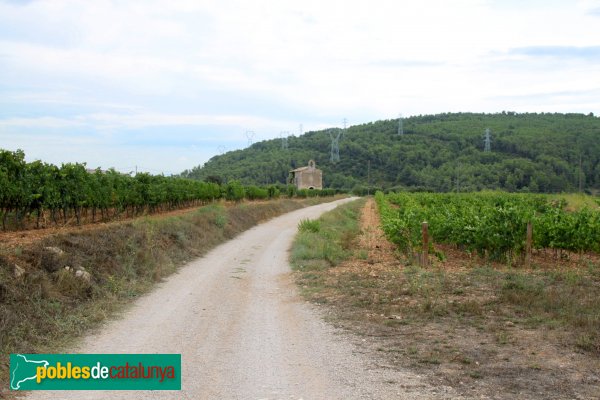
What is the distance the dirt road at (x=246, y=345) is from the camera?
220 inches

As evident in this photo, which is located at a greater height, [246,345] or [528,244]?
[528,244]

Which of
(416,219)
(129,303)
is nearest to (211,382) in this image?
(129,303)

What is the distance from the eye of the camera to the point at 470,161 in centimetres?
9725

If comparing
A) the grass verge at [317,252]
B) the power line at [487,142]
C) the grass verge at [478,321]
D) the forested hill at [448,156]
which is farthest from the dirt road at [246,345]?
the power line at [487,142]

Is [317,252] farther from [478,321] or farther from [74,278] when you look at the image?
[478,321]

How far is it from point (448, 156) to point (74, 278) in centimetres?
10019

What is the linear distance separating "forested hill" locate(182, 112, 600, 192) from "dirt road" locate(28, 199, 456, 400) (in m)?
70.7

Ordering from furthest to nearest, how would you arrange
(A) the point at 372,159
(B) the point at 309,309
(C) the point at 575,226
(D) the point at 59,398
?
(A) the point at 372,159 < (C) the point at 575,226 < (B) the point at 309,309 < (D) the point at 59,398

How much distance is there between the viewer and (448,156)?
340 ft

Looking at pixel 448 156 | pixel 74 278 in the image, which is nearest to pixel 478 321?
pixel 74 278

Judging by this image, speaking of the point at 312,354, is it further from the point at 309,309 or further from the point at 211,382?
the point at 309,309

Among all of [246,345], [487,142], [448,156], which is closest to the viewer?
[246,345]

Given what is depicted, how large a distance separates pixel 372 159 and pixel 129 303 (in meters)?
109

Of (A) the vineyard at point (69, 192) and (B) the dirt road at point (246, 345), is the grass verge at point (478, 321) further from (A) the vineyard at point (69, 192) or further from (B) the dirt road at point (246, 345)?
(A) the vineyard at point (69, 192)
